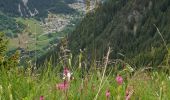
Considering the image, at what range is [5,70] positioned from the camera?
6.21m

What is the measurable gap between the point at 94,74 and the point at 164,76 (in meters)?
1.21

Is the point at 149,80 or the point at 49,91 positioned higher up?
the point at 49,91

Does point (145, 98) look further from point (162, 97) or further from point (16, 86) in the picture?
point (16, 86)

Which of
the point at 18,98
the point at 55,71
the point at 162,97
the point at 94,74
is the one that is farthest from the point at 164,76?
the point at 18,98

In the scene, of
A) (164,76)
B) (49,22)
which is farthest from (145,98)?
(49,22)

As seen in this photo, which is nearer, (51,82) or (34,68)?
(51,82)

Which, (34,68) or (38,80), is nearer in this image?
(38,80)

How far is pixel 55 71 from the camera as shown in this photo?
6.38 metres

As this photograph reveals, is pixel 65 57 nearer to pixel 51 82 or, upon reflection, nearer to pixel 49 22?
pixel 51 82

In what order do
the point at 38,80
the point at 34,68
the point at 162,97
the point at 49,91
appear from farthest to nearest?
the point at 34,68, the point at 38,80, the point at 49,91, the point at 162,97

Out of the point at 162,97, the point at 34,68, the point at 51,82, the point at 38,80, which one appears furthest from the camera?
the point at 34,68

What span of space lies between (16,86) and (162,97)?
1690mm

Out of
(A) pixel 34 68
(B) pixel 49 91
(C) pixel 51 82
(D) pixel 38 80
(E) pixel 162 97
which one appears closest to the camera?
(E) pixel 162 97

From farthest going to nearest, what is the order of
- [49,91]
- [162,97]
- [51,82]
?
[51,82]
[49,91]
[162,97]
